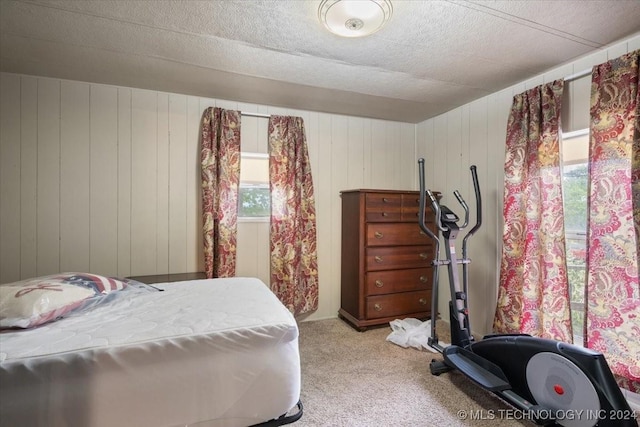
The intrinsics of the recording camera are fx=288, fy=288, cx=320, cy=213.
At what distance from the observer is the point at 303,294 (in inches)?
125

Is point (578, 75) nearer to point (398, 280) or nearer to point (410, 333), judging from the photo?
point (398, 280)

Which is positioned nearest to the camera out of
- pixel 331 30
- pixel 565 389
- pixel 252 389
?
pixel 252 389

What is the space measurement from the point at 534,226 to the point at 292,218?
215 cm

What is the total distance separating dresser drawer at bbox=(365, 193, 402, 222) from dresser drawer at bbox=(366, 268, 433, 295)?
0.57 m

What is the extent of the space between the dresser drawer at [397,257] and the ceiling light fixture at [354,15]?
77.2 inches

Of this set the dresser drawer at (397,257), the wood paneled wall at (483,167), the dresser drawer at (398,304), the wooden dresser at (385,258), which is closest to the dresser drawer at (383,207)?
the wooden dresser at (385,258)

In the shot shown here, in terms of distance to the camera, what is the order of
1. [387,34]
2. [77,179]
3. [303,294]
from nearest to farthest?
[387,34], [77,179], [303,294]

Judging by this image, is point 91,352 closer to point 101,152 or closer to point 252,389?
point 252,389

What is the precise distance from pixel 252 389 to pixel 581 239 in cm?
243

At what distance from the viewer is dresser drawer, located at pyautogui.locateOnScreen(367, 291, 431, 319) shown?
9.80 feet

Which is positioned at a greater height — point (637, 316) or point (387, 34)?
point (387, 34)

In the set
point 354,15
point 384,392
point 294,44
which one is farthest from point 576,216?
point 294,44

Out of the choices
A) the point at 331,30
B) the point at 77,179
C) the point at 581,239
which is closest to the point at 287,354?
the point at 331,30

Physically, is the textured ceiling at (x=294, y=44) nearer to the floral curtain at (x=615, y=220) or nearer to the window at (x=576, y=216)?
the floral curtain at (x=615, y=220)
